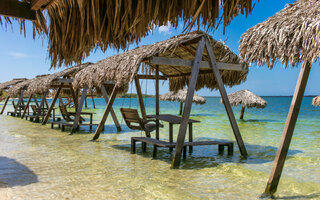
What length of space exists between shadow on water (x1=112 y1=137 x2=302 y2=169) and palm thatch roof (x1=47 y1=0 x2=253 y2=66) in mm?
3453

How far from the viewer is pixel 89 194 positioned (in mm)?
3861

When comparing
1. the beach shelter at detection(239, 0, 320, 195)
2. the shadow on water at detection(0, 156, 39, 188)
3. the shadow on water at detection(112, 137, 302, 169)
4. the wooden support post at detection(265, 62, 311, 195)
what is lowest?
the shadow on water at detection(112, 137, 302, 169)

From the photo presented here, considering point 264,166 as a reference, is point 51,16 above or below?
above

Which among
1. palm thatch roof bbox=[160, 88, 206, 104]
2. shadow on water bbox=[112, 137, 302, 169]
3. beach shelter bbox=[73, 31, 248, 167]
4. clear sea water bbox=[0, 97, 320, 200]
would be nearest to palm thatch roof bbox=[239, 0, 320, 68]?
beach shelter bbox=[73, 31, 248, 167]

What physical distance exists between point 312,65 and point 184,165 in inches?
121

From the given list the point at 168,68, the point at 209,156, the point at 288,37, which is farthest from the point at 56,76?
the point at 288,37

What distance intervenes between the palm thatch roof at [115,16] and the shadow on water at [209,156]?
3.45 meters

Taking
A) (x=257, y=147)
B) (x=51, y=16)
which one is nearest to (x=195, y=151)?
(x=257, y=147)

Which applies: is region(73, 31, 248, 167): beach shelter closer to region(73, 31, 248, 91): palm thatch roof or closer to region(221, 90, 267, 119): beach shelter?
region(73, 31, 248, 91): palm thatch roof

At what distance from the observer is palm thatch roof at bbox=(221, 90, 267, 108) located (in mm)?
19016

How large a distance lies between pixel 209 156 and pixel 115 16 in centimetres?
502

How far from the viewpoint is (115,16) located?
224cm

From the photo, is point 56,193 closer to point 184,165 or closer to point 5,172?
point 5,172

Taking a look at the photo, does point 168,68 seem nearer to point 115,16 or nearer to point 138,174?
point 138,174
